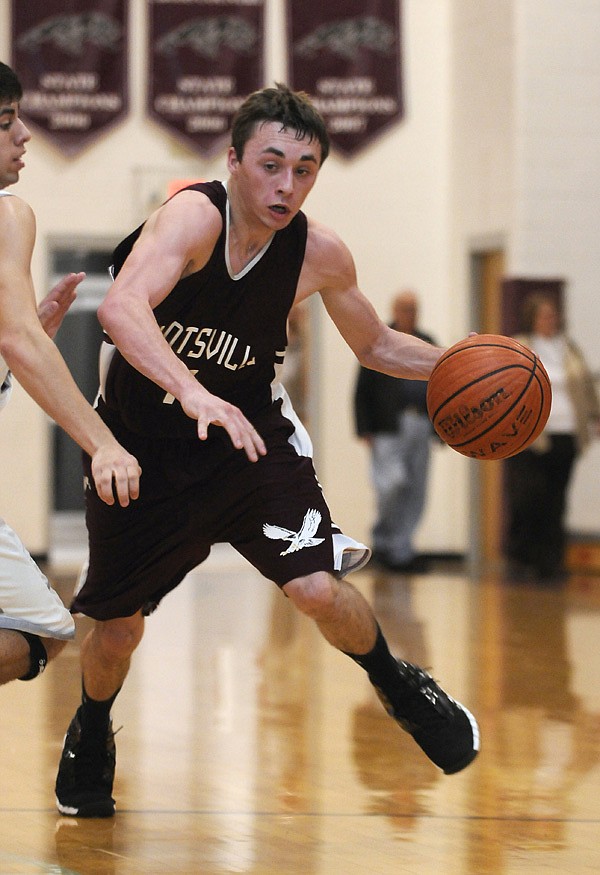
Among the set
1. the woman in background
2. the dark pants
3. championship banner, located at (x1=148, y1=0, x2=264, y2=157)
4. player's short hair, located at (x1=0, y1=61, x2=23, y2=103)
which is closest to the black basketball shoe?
player's short hair, located at (x1=0, y1=61, x2=23, y2=103)

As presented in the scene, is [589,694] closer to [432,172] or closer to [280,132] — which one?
[280,132]

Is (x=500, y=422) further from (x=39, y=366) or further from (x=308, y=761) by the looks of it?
(x=308, y=761)

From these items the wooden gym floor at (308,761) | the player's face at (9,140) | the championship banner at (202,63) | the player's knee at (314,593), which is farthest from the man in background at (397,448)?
the player's face at (9,140)

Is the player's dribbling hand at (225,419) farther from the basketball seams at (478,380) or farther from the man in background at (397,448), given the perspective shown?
the man in background at (397,448)

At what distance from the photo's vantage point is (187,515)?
3.43m

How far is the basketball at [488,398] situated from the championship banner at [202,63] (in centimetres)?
739

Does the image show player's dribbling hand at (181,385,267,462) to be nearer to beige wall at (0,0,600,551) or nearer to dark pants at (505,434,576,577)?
dark pants at (505,434,576,577)

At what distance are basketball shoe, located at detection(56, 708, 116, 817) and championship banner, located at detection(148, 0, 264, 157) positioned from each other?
7.50 meters

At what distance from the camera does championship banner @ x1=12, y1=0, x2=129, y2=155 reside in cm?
1038

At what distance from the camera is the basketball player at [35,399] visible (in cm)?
287

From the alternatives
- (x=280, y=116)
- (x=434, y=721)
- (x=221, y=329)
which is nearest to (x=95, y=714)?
(x=434, y=721)

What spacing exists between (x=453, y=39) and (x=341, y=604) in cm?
820

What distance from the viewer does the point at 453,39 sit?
10.8m

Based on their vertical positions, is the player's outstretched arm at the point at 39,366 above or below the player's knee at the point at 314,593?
above
